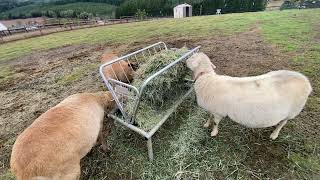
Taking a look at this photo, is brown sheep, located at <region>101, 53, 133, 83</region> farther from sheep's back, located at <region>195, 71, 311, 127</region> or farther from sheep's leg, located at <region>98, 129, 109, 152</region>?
sheep's back, located at <region>195, 71, 311, 127</region>

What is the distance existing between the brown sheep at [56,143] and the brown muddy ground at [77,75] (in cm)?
169

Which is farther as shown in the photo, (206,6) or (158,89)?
(206,6)

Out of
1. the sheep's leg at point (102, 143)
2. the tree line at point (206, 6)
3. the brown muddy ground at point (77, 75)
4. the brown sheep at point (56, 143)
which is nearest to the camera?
the brown sheep at point (56, 143)

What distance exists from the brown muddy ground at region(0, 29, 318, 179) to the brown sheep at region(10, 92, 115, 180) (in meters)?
1.69

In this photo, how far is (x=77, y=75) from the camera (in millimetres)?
7516

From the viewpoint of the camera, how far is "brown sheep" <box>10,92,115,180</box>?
2492 millimetres

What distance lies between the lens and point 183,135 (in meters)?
3.91

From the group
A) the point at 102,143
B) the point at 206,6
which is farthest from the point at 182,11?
the point at 102,143

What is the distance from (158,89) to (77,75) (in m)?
4.50

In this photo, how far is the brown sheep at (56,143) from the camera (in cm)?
249

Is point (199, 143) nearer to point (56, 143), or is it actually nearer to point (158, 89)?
point (158, 89)

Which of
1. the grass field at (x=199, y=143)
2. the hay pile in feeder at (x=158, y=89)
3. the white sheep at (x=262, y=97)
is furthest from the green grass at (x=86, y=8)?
the white sheep at (x=262, y=97)

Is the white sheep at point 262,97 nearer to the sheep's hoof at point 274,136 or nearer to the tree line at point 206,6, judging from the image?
the sheep's hoof at point 274,136

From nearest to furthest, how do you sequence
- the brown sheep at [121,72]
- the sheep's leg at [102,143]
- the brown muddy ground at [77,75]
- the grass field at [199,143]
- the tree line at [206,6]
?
the grass field at [199,143]
the sheep's leg at [102,143]
the brown muddy ground at [77,75]
the brown sheep at [121,72]
the tree line at [206,6]
